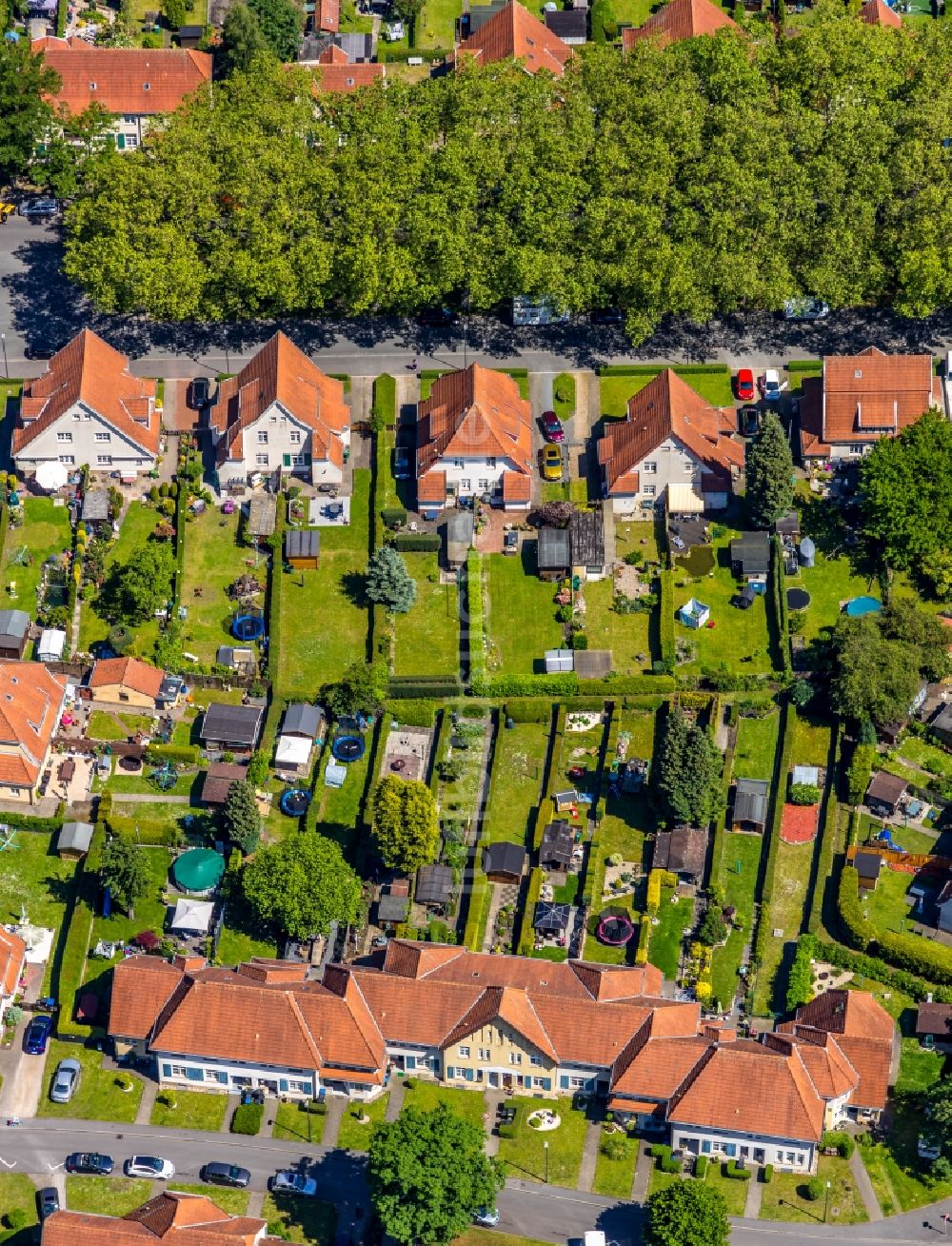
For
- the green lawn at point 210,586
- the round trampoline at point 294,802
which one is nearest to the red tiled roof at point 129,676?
the green lawn at point 210,586

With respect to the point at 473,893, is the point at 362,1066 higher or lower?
lower

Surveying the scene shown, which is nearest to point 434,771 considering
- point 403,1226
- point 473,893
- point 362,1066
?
point 473,893

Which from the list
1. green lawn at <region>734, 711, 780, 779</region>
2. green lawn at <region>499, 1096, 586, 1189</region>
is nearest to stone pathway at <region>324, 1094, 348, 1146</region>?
green lawn at <region>499, 1096, 586, 1189</region>

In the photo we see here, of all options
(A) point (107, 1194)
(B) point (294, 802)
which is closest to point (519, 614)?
(B) point (294, 802)

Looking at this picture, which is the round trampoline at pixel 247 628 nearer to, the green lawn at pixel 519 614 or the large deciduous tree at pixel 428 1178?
the green lawn at pixel 519 614

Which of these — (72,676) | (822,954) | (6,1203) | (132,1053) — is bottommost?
(6,1203)

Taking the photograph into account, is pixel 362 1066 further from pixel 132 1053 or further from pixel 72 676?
pixel 72 676
